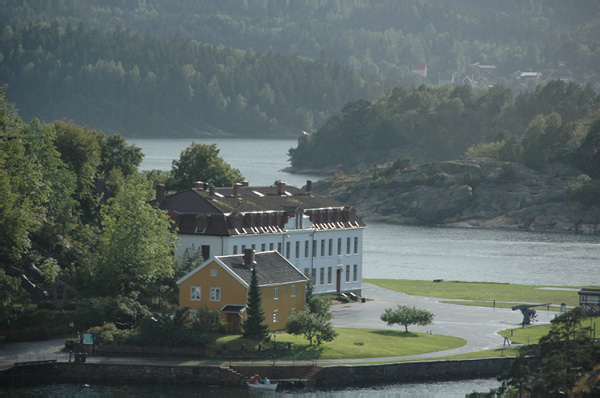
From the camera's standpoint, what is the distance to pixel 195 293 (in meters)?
87.8

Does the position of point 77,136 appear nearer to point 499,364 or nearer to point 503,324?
point 503,324

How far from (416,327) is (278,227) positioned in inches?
691

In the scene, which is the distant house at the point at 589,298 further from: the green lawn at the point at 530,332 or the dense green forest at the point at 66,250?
the dense green forest at the point at 66,250

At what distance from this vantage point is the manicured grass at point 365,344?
267 feet

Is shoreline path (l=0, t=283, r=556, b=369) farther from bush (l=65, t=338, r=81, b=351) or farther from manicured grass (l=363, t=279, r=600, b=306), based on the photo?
manicured grass (l=363, t=279, r=600, b=306)

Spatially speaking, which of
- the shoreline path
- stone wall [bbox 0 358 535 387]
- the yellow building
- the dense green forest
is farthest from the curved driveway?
the dense green forest

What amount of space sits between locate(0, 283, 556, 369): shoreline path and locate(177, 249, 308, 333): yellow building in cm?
663

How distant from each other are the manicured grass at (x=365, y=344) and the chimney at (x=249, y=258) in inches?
230

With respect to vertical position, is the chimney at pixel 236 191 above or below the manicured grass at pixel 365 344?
above

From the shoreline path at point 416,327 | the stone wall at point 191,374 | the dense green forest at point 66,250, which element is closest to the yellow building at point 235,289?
the dense green forest at point 66,250

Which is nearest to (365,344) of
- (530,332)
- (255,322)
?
(255,322)

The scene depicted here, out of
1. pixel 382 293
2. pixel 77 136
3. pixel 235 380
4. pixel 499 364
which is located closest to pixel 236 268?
pixel 235 380

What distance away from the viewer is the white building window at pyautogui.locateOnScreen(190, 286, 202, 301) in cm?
8762

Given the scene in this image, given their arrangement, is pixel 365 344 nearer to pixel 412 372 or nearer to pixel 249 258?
pixel 412 372
